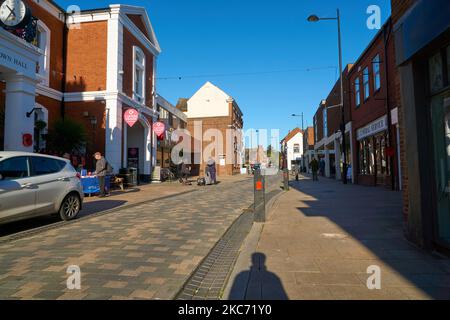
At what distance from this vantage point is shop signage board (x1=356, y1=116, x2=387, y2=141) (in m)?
16.4

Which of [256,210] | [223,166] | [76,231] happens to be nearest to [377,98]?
[256,210]

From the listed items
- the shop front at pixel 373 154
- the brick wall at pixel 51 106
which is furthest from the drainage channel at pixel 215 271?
the brick wall at pixel 51 106

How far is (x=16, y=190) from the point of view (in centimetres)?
609

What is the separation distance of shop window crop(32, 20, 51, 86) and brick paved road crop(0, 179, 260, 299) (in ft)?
42.8

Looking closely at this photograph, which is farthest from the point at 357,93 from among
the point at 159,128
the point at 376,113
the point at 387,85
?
the point at 159,128

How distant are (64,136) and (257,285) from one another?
44.9 ft

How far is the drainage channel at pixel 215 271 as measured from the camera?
3393 millimetres

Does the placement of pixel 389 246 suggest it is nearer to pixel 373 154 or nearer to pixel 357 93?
pixel 373 154

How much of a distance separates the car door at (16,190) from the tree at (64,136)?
28.1ft

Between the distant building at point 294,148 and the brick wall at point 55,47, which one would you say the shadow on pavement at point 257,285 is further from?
the distant building at point 294,148

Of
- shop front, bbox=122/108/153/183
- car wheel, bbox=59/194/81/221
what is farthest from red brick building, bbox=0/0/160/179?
car wheel, bbox=59/194/81/221

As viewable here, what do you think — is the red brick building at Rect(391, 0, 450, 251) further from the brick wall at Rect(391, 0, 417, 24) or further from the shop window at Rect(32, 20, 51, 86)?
the shop window at Rect(32, 20, 51, 86)

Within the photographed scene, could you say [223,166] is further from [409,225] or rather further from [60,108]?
[409,225]

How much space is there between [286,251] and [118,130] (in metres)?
16.3
